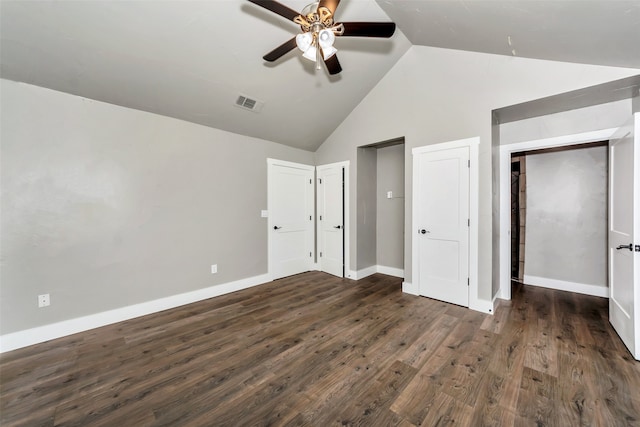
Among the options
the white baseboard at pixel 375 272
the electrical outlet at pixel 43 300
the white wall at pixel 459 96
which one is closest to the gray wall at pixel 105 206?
the electrical outlet at pixel 43 300

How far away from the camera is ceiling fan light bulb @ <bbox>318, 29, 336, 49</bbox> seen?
1.97 m

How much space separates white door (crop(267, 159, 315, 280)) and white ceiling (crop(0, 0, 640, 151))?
131cm

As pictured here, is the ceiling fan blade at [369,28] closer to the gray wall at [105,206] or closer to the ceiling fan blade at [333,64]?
the ceiling fan blade at [333,64]

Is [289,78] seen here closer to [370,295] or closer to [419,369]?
[370,295]

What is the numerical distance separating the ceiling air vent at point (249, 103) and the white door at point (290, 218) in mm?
989

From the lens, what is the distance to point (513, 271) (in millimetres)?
4457

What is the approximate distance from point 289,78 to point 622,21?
306 centimetres

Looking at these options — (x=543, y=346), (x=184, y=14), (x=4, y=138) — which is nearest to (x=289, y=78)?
(x=184, y=14)

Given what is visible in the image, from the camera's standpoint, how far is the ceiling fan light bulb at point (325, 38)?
77.5 inches

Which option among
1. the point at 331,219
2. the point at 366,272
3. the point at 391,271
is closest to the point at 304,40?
the point at 331,219

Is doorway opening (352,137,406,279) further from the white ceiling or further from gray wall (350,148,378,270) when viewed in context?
the white ceiling

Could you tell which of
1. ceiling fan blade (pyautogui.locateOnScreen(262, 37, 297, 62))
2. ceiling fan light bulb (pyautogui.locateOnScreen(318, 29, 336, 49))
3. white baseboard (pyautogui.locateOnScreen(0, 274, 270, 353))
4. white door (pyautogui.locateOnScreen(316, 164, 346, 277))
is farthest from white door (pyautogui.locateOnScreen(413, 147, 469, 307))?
white baseboard (pyautogui.locateOnScreen(0, 274, 270, 353))

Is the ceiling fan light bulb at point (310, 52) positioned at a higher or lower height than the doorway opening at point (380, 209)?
higher

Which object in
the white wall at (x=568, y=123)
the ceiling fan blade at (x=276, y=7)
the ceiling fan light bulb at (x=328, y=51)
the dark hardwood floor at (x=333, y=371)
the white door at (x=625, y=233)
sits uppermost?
the ceiling fan blade at (x=276, y=7)
